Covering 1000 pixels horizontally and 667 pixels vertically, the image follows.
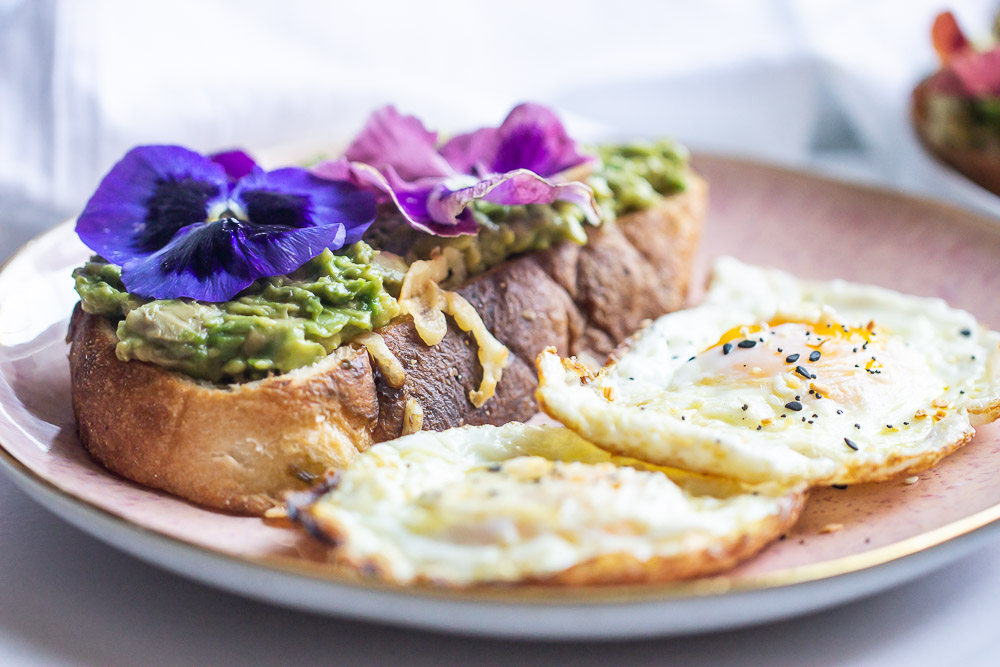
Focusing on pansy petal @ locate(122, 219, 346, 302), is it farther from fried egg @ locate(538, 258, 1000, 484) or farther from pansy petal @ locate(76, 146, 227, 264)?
fried egg @ locate(538, 258, 1000, 484)

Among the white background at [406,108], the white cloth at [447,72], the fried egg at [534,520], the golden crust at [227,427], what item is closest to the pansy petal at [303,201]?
the golden crust at [227,427]

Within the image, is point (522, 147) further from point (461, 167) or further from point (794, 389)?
point (794, 389)

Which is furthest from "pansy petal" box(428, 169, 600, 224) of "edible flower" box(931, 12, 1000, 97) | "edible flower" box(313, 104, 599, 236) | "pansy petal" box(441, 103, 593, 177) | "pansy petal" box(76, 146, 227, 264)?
"edible flower" box(931, 12, 1000, 97)

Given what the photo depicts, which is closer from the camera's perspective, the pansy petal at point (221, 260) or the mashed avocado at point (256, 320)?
the mashed avocado at point (256, 320)

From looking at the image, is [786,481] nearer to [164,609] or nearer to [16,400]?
[164,609]

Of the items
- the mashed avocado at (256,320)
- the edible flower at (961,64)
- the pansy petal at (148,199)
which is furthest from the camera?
the edible flower at (961,64)

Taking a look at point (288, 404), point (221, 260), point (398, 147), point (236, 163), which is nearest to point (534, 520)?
point (288, 404)

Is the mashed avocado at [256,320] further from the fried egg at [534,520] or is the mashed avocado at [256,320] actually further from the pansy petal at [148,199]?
the fried egg at [534,520]
